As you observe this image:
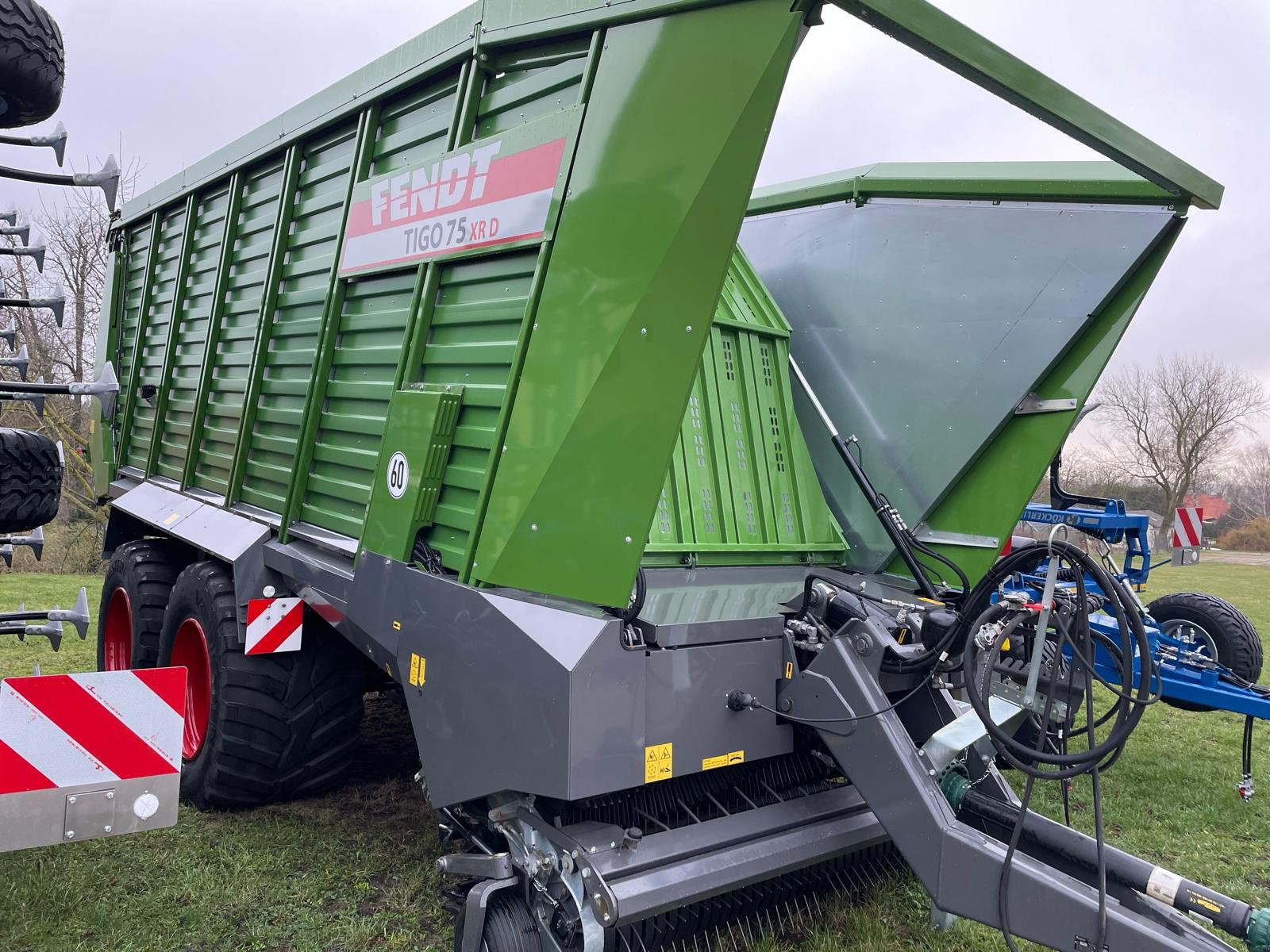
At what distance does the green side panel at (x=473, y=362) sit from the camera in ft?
8.14

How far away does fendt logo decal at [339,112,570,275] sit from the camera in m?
2.43

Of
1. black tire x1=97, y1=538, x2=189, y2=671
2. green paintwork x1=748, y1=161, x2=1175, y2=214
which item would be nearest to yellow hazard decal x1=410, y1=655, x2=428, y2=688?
green paintwork x1=748, y1=161, x2=1175, y2=214

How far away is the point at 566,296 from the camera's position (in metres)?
2.32

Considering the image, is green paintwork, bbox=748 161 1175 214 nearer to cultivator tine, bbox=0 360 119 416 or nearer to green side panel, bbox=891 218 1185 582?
green side panel, bbox=891 218 1185 582

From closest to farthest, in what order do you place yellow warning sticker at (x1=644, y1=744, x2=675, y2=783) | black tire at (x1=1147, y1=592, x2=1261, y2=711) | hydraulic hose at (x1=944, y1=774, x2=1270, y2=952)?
hydraulic hose at (x1=944, y1=774, x2=1270, y2=952), yellow warning sticker at (x1=644, y1=744, x2=675, y2=783), black tire at (x1=1147, y1=592, x2=1261, y2=711)

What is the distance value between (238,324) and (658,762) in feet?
9.50

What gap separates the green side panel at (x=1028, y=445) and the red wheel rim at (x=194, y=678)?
318 centimetres

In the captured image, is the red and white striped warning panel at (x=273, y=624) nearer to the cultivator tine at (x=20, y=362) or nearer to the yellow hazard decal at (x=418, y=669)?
the yellow hazard decal at (x=418, y=669)

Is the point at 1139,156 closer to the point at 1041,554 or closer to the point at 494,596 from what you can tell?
the point at 1041,554

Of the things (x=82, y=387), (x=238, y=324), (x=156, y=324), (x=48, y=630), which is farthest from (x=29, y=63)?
(x=156, y=324)

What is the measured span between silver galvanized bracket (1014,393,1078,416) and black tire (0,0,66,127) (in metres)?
3.51

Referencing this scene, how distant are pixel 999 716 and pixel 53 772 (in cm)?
267

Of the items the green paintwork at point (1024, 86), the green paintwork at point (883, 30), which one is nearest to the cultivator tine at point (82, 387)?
the green paintwork at point (883, 30)

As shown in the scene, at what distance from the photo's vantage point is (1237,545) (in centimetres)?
3344
